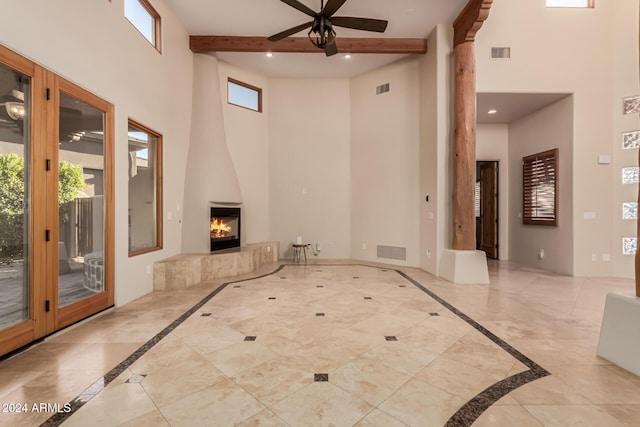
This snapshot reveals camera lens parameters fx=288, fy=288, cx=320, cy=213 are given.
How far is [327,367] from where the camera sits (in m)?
2.21

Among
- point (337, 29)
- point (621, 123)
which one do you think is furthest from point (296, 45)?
point (621, 123)

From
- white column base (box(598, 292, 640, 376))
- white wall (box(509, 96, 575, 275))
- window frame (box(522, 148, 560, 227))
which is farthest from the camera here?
window frame (box(522, 148, 560, 227))

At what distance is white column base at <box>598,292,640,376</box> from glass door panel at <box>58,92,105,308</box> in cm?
498

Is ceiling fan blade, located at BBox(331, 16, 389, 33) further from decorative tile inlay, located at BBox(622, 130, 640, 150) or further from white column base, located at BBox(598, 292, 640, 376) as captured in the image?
decorative tile inlay, located at BBox(622, 130, 640, 150)

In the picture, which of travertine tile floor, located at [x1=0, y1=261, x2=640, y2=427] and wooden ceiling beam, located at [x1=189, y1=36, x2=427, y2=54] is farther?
wooden ceiling beam, located at [x1=189, y1=36, x2=427, y2=54]

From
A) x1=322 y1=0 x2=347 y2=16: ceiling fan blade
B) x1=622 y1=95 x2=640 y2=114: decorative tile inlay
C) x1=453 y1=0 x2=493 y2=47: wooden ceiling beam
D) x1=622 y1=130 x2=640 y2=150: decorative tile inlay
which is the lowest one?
x1=622 y1=130 x2=640 y2=150: decorative tile inlay

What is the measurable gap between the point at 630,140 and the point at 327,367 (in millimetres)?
6759

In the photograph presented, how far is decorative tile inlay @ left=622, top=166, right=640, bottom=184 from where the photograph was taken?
5.15 meters

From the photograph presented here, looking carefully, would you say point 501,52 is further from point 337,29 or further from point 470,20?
point 337,29

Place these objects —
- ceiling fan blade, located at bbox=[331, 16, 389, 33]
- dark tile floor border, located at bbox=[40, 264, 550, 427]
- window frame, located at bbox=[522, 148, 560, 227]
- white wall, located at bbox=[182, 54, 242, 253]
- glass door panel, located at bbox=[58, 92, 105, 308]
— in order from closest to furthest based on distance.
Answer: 1. dark tile floor border, located at bbox=[40, 264, 550, 427]
2. glass door panel, located at bbox=[58, 92, 105, 308]
3. ceiling fan blade, located at bbox=[331, 16, 389, 33]
4. white wall, located at bbox=[182, 54, 242, 253]
5. window frame, located at bbox=[522, 148, 560, 227]

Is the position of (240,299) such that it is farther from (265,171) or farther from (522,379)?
(265,171)

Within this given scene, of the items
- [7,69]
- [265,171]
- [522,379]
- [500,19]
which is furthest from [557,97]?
[7,69]

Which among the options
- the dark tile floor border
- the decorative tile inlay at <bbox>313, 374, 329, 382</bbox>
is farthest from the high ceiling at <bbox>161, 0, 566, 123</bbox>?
the decorative tile inlay at <bbox>313, 374, 329, 382</bbox>

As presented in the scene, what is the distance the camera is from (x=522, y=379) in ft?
6.75
